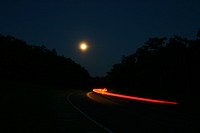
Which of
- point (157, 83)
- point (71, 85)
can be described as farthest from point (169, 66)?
point (71, 85)

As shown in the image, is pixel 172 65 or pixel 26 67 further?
pixel 26 67

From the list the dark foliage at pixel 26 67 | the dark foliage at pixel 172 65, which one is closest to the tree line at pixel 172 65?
the dark foliage at pixel 172 65

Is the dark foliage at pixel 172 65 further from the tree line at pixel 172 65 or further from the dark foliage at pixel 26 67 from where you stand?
the dark foliage at pixel 26 67

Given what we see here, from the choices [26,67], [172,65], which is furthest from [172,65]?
[26,67]

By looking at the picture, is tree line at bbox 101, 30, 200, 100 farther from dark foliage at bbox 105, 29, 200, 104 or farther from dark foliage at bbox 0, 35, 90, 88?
dark foliage at bbox 0, 35, 90, 88

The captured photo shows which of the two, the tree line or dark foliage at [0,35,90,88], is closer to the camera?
the tree line

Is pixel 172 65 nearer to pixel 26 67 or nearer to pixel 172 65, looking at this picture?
pixel 172 65

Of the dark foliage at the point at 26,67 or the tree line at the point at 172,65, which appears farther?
the dark foliage at the point at 26,67

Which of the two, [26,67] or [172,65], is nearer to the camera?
[172,65]

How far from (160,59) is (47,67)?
127 ft

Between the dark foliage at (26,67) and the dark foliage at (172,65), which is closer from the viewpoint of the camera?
the dark foliage at (172,65)

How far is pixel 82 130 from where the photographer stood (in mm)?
12359

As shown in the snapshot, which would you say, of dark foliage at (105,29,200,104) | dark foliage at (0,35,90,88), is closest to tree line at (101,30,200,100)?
dark foliage at (105,29,200,104)

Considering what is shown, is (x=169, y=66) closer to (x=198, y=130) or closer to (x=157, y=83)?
(x=157, y=83)
